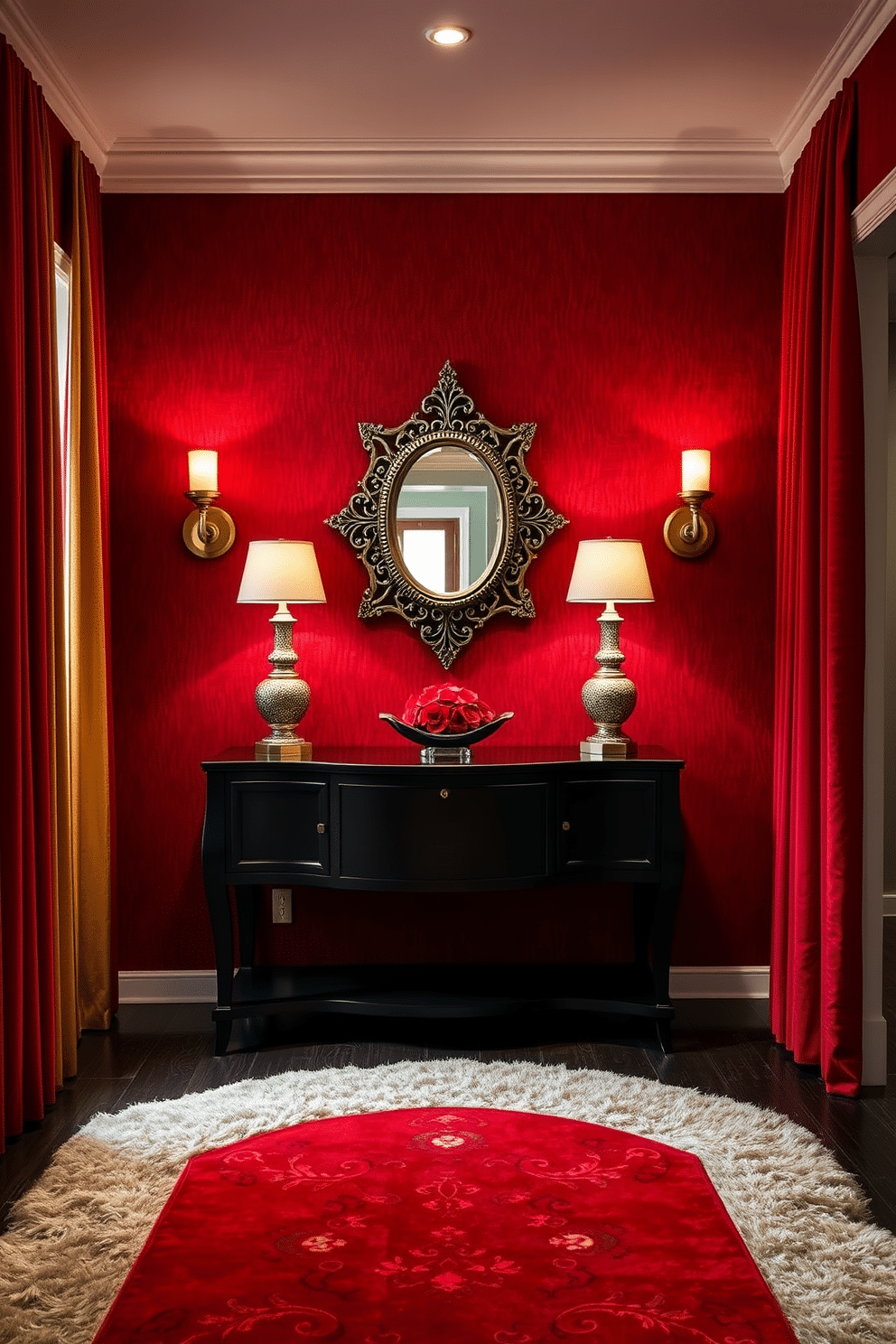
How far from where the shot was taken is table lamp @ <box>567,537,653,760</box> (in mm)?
Answer: 3609

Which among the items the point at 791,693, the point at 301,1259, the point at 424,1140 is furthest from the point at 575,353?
the point at 301,1259

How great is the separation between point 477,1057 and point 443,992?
0.77 feet

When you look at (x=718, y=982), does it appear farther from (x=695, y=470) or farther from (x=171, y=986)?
(x=171, y=986)

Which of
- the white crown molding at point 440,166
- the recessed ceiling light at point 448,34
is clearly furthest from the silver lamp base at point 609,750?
the recessed ceiling light at point 448,34

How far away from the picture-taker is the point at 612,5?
2.94m

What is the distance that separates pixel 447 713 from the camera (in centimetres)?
357

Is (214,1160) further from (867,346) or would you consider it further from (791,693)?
(867,346)

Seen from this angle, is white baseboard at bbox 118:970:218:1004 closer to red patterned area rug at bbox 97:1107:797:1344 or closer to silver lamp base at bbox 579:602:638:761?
red patterned area rug at bbox 97:1107:797:1344

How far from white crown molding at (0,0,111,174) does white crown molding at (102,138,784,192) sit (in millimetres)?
113

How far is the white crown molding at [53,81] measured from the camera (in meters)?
2.96

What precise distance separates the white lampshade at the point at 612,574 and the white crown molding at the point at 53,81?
2.01 meters

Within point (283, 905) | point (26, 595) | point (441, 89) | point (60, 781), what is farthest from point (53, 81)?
point (283, 905)

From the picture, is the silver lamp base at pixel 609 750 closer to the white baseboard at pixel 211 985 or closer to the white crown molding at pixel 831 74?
the white baseboard at pixel 211 985

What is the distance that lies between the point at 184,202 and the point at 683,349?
5.71ft
